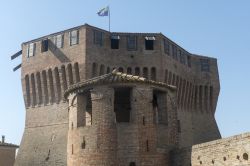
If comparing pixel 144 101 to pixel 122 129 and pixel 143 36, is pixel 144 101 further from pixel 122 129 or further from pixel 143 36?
pixel 143 36

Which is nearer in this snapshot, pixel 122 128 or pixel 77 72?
pixel 122 128

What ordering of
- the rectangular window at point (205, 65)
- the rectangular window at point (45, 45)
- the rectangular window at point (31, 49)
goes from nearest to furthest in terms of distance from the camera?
the rectangular window at point (45, 45)
the rectangular window at point (31, 49)
the rectangular window at point (205, 65)

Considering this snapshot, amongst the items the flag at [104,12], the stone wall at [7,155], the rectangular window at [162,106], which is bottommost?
the stone wall at [7,155]

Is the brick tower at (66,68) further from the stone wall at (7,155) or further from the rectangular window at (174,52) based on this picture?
the stone wall at (7,155)

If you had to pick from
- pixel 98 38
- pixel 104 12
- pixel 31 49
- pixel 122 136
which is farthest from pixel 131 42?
pixel 122 136

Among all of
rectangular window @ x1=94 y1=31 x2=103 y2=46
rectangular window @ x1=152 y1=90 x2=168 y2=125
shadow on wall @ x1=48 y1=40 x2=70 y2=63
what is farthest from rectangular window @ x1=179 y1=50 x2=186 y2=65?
rectangular window @ x1=152 y1=90 x2=168 y2=125

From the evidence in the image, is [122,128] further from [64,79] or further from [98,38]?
[98,38]

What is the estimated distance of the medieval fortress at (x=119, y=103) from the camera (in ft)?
51.6

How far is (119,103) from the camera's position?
20391 millimetres

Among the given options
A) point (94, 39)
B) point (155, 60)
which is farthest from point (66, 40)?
point (155, 60)

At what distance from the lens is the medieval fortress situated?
1574 centimetres

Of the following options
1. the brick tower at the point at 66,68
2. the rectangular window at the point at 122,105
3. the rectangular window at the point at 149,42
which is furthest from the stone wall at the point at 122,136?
the rectangular window at the point at 149,42

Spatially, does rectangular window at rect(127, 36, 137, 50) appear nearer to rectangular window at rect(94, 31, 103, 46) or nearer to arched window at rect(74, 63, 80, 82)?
rectangular window at rect(94, 31, 103, 46)

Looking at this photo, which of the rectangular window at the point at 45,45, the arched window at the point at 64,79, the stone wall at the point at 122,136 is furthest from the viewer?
the rectangular window at the point at 45,45
